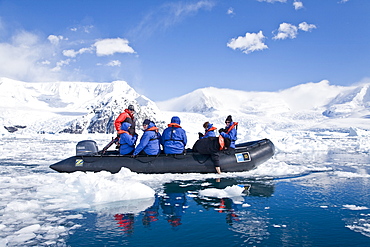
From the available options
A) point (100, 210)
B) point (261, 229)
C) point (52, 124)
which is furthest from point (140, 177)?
point (52, 124)

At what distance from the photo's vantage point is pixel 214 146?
6621 mm

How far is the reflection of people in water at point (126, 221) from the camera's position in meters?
3.40

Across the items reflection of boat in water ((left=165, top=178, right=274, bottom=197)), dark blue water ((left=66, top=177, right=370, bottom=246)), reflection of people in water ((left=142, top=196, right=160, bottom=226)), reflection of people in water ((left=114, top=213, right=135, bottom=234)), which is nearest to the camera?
dark blue water ((left=66, top=177, right=370, bottom=246))

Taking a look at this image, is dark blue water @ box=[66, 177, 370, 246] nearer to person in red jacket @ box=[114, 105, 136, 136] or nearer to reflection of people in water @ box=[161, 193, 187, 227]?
reflection of people in water @ box=[161, 193, 187, 227]

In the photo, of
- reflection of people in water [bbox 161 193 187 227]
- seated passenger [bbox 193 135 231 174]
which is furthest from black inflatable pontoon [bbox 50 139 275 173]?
reflection of people in water [bbox 161 193 187 227]

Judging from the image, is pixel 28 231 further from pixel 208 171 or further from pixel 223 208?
pixel 208 171

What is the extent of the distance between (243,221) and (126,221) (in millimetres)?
1474

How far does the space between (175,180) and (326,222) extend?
10.9 feet

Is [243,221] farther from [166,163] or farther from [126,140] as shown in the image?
[126,140]

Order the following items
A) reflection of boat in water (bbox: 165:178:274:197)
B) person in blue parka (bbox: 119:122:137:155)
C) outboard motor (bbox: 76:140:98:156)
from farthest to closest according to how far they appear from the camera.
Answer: outboard motor (bbox: 76:140:98:156), person in blue parka (bbox: 119:122:137:155), reflection of boat in water (bbox: 165:178:274:197)

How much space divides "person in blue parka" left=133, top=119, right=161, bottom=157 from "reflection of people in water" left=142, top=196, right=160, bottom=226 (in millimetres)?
2483

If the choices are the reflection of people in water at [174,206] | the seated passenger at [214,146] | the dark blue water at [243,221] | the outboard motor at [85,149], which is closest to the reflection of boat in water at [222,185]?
the dark blue water at [243,221]

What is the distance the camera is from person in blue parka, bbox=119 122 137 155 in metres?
7.14

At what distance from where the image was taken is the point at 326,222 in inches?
143
